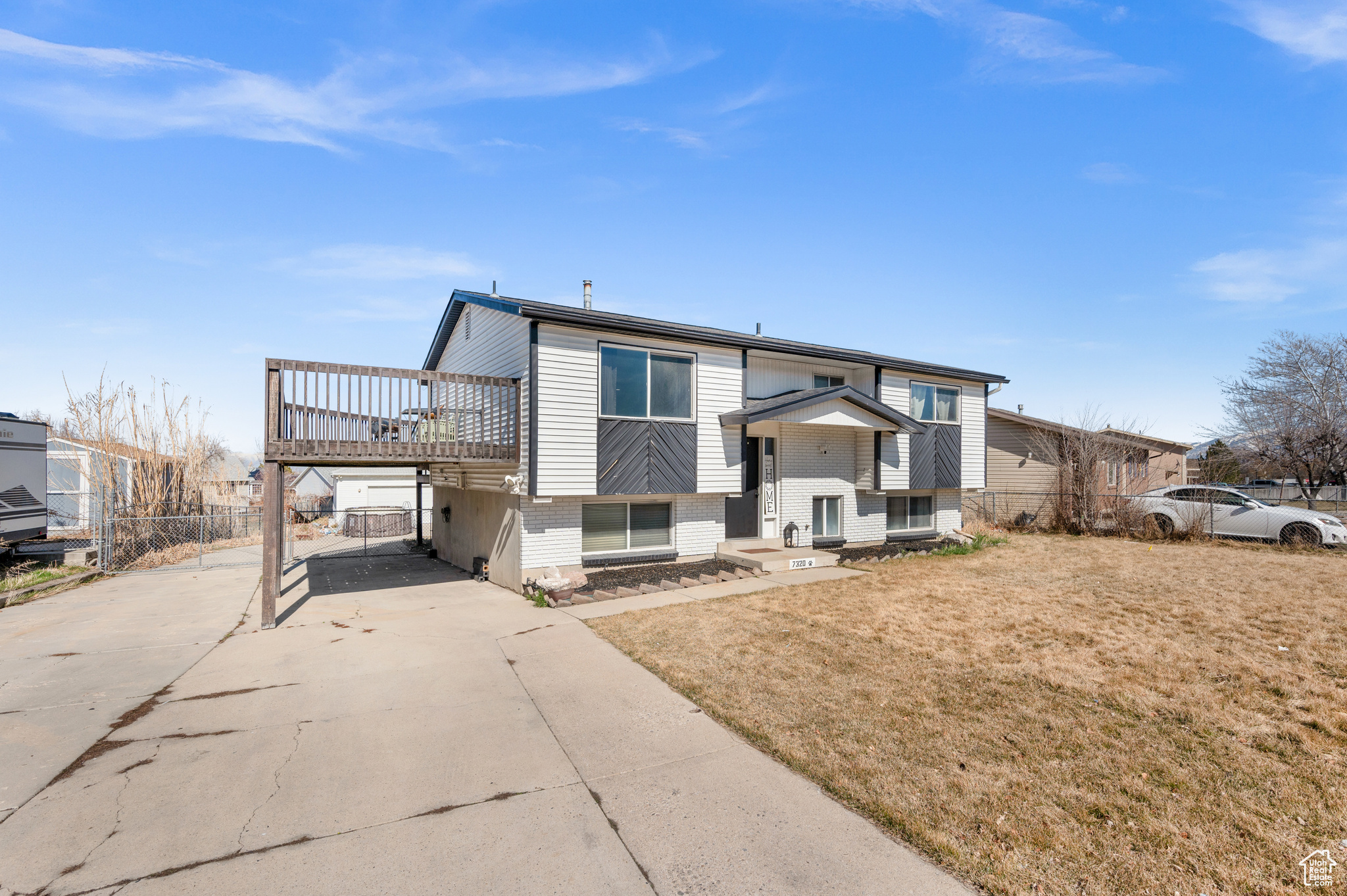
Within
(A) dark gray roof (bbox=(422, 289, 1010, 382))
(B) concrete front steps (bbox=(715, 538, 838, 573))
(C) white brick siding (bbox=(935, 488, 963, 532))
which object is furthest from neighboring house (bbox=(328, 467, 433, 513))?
(C) white brick siding (bbox=(935, 488, 963, 532))

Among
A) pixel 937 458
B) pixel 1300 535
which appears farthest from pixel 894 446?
pixel 1300 535

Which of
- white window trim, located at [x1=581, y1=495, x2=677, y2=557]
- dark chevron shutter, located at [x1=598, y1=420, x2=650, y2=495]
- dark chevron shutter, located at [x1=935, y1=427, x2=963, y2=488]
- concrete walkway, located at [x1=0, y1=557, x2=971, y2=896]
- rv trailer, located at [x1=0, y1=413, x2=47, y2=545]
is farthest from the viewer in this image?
dark chevron shutter, located at [x1=935, y1=427, x2=963, y2=488]

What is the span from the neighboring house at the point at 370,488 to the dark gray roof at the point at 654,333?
43.2 feet

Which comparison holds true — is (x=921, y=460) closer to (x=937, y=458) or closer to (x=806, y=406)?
(x=937, y=458)

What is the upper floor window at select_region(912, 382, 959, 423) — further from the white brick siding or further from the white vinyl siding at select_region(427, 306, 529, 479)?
the white vinyl siding at select_region(427, 306, 529, 479)

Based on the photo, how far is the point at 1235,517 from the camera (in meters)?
15.1

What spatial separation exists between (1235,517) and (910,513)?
322 inches

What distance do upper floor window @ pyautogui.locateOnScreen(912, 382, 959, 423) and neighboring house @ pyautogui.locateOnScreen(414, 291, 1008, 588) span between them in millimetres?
43

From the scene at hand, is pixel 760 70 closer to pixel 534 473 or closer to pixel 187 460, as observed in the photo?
pixel 534 473

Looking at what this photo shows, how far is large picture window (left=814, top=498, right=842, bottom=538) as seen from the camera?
49.3 ft

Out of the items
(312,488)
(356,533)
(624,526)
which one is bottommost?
(356,533)

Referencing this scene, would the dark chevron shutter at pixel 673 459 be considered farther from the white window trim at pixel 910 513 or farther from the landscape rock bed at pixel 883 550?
the white window trim at pixel 910 513

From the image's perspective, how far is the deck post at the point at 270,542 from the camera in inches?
351

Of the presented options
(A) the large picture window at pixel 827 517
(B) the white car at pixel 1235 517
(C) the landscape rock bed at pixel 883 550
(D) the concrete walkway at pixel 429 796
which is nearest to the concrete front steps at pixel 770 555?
(C) the landscape rock bed at pixel 883 550
